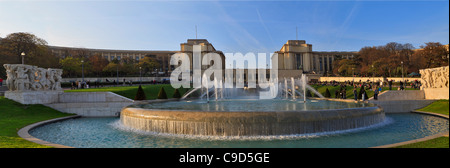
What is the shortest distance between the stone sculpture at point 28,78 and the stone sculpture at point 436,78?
107 ft

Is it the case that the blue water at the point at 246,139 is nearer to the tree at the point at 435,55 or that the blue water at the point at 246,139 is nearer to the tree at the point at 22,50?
the tree at the point at 22,50

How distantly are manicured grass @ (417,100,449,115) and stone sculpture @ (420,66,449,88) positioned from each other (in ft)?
9.41

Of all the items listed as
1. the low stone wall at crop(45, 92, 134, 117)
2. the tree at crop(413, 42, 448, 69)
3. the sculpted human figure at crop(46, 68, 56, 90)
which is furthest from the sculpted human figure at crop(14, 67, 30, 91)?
the tree at crop(413, 42, 448, 69)

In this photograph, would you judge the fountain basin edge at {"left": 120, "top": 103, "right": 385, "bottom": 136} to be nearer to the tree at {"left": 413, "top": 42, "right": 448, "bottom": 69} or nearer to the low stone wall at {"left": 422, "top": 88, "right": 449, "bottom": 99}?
the low stone wall at {"left": 422, "top": 88, "right": 449, "bottom": 99}

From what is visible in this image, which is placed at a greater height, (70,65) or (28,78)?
(70,65)

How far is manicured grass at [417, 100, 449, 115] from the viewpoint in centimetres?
1893

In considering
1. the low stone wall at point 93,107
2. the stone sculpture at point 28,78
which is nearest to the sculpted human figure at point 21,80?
the stone sculpture at point 28,78

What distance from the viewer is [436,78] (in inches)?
945

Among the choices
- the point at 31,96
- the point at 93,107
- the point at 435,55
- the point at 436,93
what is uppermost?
the point at 435,55

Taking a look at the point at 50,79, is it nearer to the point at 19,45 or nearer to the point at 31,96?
the point at 31,96

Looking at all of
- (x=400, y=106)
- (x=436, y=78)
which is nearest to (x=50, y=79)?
(x=400, y=106)

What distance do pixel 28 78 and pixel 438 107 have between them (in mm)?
30944

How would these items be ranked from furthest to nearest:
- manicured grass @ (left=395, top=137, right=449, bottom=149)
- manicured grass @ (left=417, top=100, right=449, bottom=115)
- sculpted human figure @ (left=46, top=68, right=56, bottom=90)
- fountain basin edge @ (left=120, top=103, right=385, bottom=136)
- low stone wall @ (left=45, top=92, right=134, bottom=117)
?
sculpted human figure @ (left=46, top=68, right=56, bottom=90)
low stone wall @ (left=45, top=92, right=134, bottom=117)
manicured grass @ (left=417, top=100, right=449, bottom=115)
fountain basin edge @ (left=120, top=103, right=385, bottom=136)
manicured grass @ (left=395, top=137, right=449, bottom=149)
